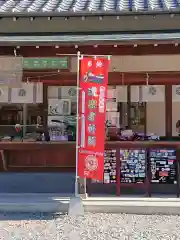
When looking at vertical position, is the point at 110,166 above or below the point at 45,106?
below

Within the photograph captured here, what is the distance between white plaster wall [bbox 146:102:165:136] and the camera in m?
10.2

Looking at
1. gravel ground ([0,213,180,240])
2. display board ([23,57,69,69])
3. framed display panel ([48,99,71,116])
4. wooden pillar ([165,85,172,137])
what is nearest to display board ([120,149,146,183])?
gravel ground ([0,213,180,240])

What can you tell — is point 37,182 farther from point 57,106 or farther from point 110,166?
point 110,166

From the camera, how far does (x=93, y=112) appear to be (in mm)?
6750

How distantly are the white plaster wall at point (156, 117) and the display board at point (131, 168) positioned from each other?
105 inches

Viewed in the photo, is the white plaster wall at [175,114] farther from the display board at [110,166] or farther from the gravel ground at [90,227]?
the gravel ground at [90,227]

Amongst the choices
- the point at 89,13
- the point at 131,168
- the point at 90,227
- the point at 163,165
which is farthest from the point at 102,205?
the point at 89,13

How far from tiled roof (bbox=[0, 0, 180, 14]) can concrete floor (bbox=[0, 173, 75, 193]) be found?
139 inches

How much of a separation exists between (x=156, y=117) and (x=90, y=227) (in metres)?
4.76

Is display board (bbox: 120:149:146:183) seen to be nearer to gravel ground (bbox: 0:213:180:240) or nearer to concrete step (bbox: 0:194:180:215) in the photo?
concrete step (bbox: 0:194:180:215)

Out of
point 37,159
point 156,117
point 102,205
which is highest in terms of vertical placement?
point 156,117

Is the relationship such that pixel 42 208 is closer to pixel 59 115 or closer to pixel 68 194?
pixel 68 194

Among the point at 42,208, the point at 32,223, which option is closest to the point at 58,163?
the point at 42,208

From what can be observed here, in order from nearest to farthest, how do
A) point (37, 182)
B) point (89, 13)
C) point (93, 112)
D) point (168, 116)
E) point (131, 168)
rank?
point (93, 112), point (89, 13), point (131, 168), point (37, 182), point (168, 116)
